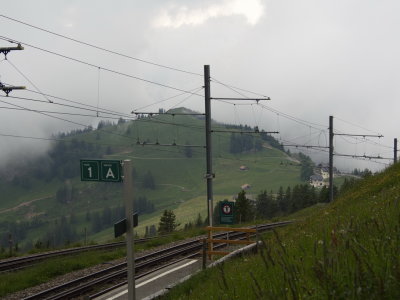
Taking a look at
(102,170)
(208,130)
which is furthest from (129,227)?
(208,130)

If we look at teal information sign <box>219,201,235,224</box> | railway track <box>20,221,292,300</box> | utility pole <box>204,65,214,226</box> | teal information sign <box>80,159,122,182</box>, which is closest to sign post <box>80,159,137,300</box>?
teal information sign <box>80,159,122,182</box>

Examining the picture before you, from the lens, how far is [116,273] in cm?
1759

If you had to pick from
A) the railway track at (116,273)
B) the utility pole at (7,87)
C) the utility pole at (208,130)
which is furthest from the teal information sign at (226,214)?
the utility pole at (7,87)

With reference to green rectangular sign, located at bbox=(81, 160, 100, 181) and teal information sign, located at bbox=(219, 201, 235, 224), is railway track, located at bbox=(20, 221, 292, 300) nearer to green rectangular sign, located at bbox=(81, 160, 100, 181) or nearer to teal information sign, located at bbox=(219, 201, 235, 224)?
teal information sign, located at bbox=(219, 201, 235, 224)

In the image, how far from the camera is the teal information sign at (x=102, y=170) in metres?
10.0

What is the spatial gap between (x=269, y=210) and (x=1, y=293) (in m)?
129

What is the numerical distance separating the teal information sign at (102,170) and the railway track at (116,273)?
5.72 m

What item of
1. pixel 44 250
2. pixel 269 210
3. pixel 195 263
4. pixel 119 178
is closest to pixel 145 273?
pixel 195 263

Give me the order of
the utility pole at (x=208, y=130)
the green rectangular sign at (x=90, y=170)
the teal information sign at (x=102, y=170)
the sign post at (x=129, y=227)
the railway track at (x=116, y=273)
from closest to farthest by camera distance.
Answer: the sign post at (x=129, y=227) < the teal information sign at (x=102, y=170) < the green rectangular sign at (x=90, y=170) < the railway track at (x=116, y=273) < the utility pole at (x=208, y=130)

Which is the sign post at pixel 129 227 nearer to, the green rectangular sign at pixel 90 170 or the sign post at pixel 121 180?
the sign post at pixel 121 180

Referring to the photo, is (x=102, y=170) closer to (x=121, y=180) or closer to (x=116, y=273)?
(x=121, y=180)

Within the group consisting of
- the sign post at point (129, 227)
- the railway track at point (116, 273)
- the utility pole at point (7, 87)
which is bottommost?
the railway track at point (116, 273)

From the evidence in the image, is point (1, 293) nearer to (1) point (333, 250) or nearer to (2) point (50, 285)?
(2) point (50, 285)

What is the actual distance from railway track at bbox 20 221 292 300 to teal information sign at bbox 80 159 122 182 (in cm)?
572
